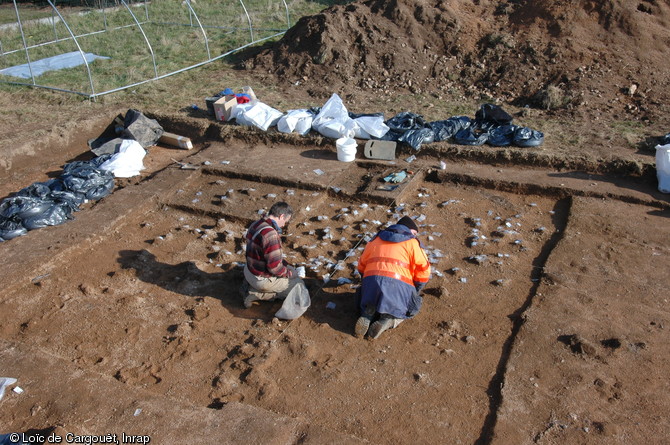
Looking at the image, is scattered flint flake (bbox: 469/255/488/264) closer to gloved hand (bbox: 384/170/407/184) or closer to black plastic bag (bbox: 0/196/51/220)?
gloved hand (bbox: 384/170/407/184)

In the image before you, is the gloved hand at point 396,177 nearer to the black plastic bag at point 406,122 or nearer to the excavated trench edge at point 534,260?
the excavated trench edge at point 534,260

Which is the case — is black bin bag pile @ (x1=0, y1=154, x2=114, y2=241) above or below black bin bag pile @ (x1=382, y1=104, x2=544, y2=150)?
below

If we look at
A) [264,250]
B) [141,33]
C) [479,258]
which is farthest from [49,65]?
[479,258]

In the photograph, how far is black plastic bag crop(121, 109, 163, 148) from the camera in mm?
9959

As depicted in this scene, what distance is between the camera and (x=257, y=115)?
10039mm

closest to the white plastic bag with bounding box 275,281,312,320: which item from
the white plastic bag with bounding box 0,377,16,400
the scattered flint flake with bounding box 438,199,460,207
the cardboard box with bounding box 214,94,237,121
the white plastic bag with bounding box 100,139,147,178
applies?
the white plastic bag with bounding box 0,377,16,400

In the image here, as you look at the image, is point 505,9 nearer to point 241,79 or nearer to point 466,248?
point 241,79

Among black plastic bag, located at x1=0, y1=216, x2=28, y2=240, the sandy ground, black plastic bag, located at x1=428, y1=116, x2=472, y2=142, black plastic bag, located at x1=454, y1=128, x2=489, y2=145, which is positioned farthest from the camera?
black plastic bag, located at x1=428, y1=116, x2=472, y2=142

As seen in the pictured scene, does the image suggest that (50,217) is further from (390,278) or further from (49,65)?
(49,65)

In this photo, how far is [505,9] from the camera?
12.5 meters

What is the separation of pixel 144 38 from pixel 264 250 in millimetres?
10858

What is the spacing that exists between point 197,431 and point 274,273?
1.87 meters

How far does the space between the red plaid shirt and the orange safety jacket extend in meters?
0.92

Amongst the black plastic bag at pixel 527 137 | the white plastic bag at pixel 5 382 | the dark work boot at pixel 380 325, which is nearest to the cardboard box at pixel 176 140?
the black plastic bag at pixel 527 137
